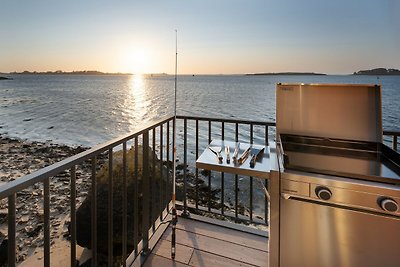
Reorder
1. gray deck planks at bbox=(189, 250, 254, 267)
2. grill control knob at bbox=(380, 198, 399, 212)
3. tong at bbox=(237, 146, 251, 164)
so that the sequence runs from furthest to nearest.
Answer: gray deck planks at bbox=(189, 250, 254, 267) < tong at bbox=(237, 146, 251, 164) < grill control knob at bbox=(380, 198, 399, 212)

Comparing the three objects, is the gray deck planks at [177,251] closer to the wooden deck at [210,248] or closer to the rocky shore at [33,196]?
the wooden deck at [210,248]

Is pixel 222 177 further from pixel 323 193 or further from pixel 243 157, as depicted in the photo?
pixel 323 193

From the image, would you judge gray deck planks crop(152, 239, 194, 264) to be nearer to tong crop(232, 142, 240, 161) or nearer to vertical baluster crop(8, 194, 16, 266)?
tong crop(232, 142, 240, 161)

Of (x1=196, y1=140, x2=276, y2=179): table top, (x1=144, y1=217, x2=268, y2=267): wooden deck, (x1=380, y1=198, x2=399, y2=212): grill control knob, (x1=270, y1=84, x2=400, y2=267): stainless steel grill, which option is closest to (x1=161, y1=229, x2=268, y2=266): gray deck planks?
(x1=144, y1=217, x2=268, y2=267): wooden deck

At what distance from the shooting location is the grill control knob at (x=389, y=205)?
1.10 metres

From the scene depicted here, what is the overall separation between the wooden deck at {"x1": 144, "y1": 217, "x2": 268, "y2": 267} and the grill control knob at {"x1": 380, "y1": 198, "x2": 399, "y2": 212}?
1.03 m

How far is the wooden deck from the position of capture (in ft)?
6.11

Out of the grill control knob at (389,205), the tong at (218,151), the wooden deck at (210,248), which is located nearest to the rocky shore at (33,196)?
the wooden deck at (210,248)

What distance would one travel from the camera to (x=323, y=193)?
48.0 inches

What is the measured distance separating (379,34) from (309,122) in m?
1.85

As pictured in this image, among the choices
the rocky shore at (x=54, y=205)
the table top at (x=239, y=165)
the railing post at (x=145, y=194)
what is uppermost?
the table top at (x=239, y=165)

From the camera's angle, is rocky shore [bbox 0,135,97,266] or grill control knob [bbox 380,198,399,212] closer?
grill control knob [bbox 380,198,399,212]

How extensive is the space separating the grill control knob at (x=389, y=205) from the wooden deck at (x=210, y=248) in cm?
103

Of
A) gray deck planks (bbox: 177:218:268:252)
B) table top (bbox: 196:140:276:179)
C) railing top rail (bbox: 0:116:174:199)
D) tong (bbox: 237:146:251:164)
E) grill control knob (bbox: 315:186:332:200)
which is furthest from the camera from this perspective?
gray deck planks (bbox: 177:218:268:252)
